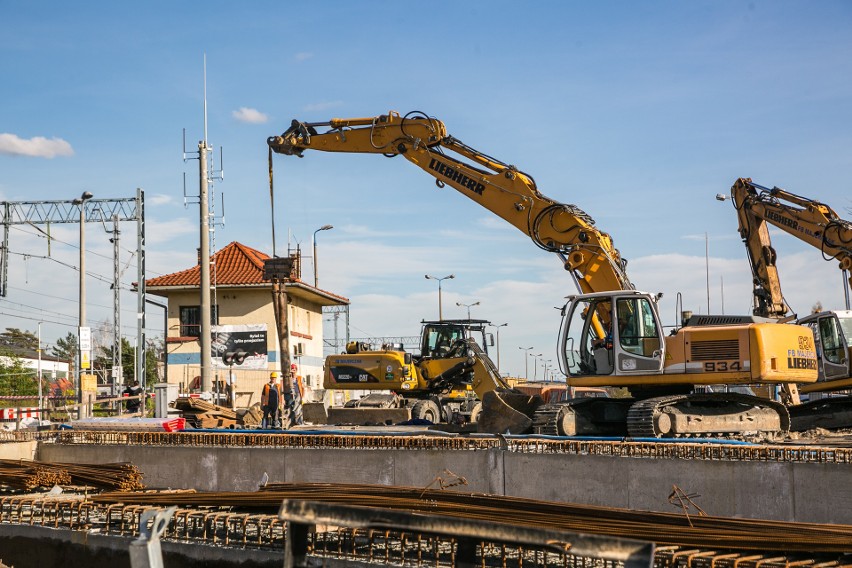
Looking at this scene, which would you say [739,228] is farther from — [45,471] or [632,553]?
[632,553]

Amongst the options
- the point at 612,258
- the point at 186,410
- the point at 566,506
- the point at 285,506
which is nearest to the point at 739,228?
the point at 612,258

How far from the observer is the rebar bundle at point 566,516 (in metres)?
7.11

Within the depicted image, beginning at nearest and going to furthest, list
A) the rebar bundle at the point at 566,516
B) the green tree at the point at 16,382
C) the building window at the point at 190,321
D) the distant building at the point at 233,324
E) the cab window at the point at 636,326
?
the rebar bundle at the point at 566,516, the cab window at the point at 636,326, the distant building at the point at 233,324, the building window at the point at 190,321, the green tree at the point at 16,382

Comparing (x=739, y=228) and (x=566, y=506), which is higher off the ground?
Answer: (x=739, y=228)

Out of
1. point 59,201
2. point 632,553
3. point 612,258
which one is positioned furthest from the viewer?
point 59,201

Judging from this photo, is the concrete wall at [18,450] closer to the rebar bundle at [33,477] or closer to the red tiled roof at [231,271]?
the rebar bundle at [33,477]

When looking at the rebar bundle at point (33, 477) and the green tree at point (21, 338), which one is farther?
A: the green tree at point (21, 338)

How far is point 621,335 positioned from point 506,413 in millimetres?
2604

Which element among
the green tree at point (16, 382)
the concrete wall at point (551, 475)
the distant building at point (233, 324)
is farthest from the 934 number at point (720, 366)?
the green tree at point (16, 382)

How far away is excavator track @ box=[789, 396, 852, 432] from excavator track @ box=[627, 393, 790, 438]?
9.73 ft

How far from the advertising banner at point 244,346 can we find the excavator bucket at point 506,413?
109 feet

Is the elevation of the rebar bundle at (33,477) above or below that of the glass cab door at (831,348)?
below

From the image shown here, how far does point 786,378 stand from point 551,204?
586 cm

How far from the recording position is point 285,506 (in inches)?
163
